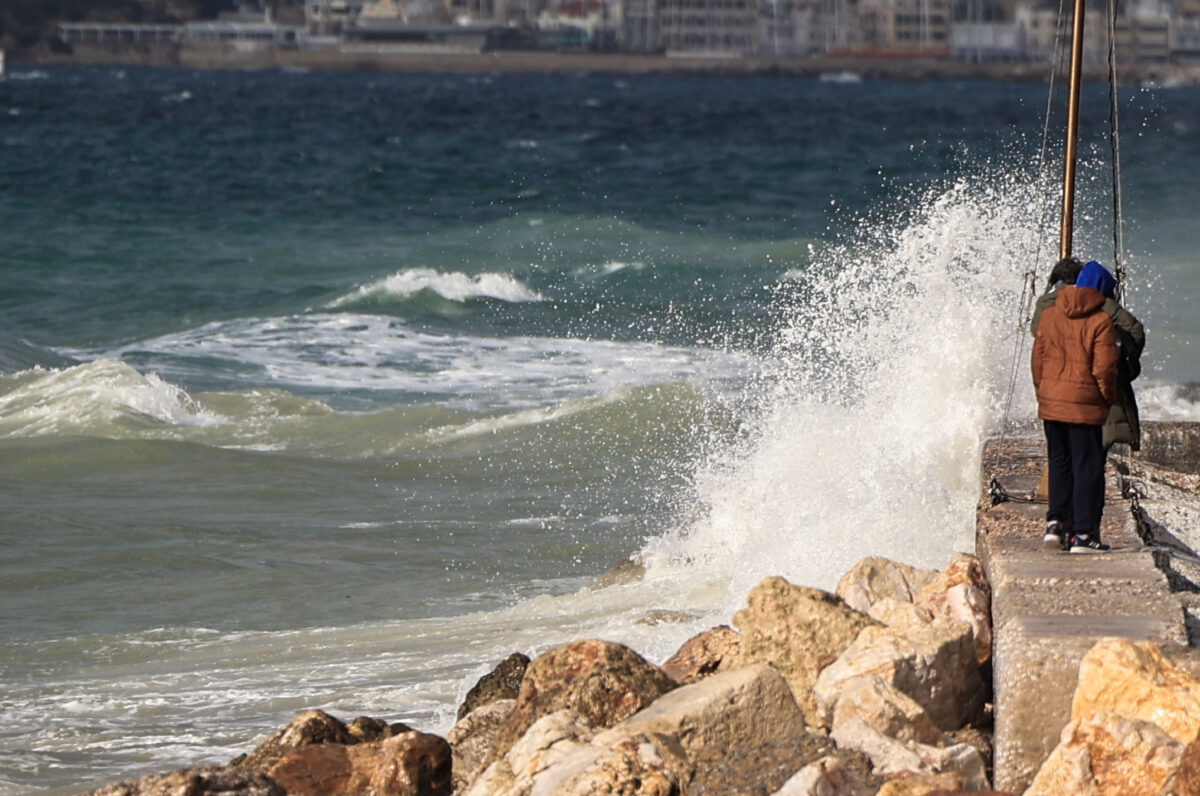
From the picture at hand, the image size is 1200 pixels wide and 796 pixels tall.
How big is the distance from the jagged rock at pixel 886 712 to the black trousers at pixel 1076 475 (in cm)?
135

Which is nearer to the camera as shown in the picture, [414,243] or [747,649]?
[747,649]

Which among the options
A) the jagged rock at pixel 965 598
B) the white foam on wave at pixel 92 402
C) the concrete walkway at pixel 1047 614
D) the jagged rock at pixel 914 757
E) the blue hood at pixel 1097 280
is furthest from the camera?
the white foam on wave at pixel 92 402

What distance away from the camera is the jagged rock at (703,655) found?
6.32 meters

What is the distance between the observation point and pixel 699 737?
5.08 m

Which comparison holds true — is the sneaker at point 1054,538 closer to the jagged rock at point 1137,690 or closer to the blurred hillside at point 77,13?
the jagged rock at point 1137,690

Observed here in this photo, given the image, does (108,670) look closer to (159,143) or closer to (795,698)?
(795,698)

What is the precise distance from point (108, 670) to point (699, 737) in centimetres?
362

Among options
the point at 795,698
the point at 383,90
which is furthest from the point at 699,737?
→ the point at 383,90

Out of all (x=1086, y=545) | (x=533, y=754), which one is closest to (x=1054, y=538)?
(x=1086, y=545)

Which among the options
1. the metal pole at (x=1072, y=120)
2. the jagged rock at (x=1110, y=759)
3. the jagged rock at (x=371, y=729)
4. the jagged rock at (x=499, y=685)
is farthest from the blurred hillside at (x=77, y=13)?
the jagged rock at (x=1110, y=759)

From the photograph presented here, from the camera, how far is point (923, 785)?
459 cm

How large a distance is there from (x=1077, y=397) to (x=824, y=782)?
2236 mm

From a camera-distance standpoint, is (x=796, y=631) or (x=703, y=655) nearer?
(x=796, y=631)

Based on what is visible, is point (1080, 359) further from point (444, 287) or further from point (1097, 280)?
point (444, 287)
